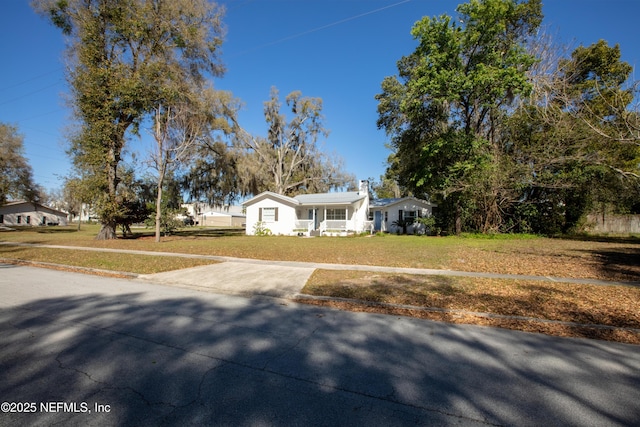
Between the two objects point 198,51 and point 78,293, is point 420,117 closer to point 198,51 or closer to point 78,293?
point 198,51

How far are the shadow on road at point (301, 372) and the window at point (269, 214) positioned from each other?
2237cm

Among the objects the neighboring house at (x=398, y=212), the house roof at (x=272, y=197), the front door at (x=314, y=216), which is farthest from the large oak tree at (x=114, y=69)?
the neighboring house at (x=398, y=212)

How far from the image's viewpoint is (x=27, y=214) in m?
53.4

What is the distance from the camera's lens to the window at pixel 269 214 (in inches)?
1070

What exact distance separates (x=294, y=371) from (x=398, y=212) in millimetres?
27399

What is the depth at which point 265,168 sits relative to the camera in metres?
37.0

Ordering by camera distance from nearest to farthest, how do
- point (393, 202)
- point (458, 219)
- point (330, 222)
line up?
point (458, 219), point (330, 222), point (393, 202)

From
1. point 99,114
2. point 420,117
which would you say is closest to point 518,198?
point 420,117

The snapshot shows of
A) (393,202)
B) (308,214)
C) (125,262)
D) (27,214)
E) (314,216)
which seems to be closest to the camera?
(125,262)

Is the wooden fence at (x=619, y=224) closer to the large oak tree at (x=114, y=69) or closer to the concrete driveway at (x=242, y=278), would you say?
the concrete driveway at (x=242, y=278)

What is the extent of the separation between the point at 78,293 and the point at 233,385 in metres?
5.40

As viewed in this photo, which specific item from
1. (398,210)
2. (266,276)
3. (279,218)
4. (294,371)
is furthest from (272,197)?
(294,371)

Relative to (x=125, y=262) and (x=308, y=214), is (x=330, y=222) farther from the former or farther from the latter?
(x=125, y=262)

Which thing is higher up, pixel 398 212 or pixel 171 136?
pixel 171 136
